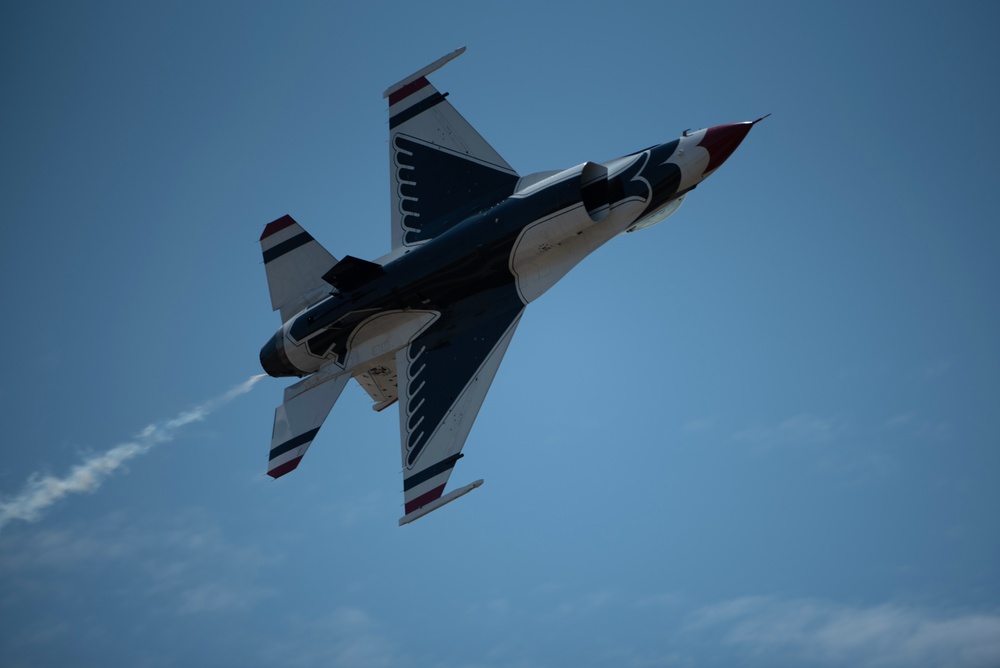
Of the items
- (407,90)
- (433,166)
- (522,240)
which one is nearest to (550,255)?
(522,240)

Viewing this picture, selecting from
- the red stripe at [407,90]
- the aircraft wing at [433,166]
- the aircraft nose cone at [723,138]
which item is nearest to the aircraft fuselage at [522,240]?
the aircraft nose cone at [723,138]

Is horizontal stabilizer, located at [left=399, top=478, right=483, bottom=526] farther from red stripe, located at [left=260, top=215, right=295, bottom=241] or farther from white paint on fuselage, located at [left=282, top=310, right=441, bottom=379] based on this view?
red stripe, located at [left=260, top=215, right=295, bottom=241]

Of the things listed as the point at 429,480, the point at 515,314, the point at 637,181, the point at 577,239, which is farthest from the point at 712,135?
the point at 429,480

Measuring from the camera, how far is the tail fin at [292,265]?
3709 cm

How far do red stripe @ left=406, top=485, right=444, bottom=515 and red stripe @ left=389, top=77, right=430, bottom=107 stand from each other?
46.5 ft

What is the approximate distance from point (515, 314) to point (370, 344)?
16.0ft

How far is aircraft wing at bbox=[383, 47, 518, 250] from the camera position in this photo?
118 feet

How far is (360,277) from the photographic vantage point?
114 ft

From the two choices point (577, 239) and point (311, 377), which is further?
point (311, 377)

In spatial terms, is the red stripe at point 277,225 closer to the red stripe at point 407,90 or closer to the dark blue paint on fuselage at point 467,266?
the dark blue paint on fuselage at point 467,266

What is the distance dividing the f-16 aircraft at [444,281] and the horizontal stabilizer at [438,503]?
4 cm

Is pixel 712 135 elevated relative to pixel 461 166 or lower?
lower

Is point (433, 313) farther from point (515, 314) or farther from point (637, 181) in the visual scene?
point (637, 181)

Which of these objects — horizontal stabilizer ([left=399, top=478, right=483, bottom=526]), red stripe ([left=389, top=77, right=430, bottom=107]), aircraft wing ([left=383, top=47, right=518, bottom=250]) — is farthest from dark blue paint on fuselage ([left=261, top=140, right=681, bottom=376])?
red stripe ([left=389, top=77, right=430, bottom=107])
